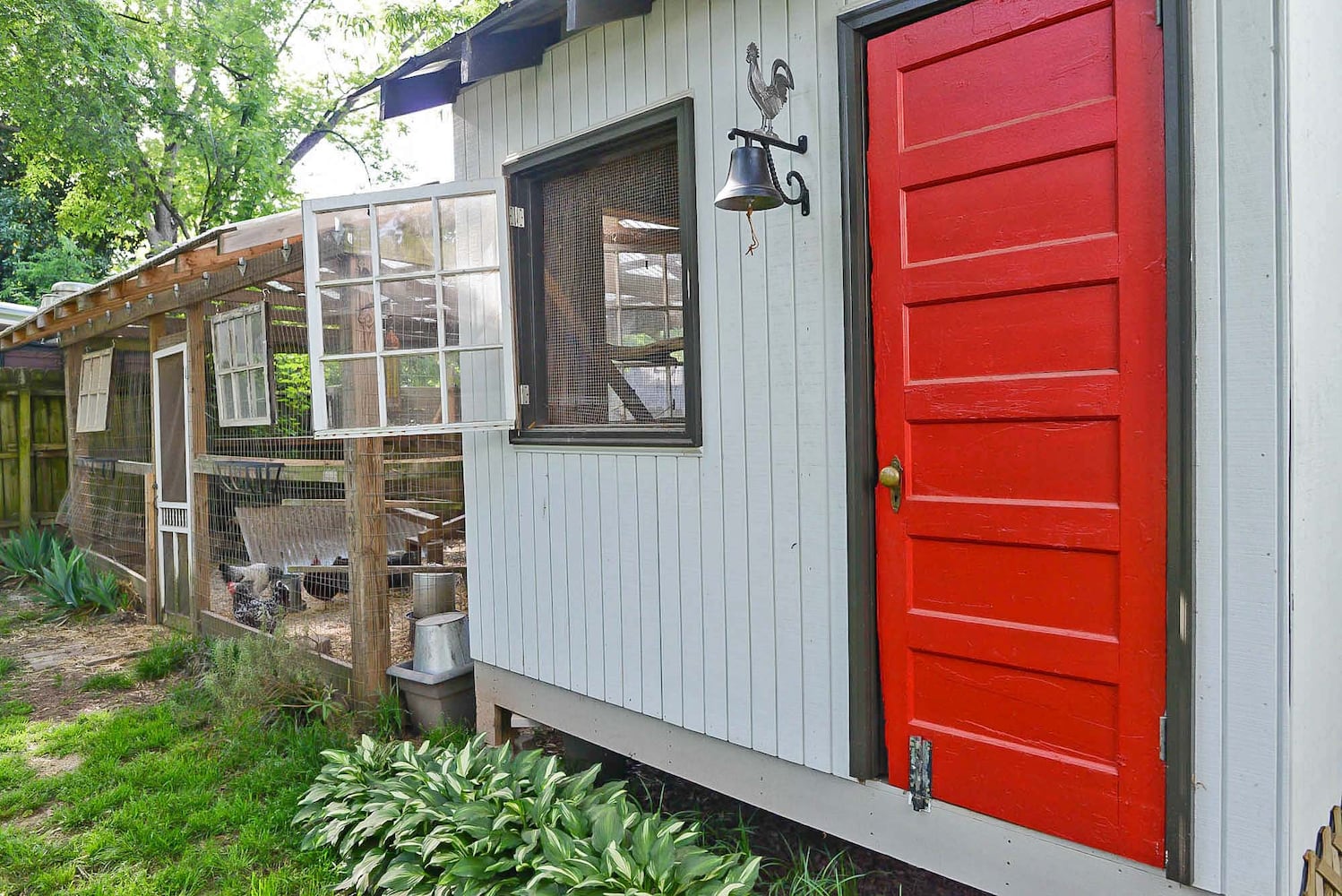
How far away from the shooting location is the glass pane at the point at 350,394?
3.34 metres

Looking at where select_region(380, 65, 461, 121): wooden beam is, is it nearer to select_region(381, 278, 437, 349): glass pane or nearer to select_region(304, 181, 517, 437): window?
select_region(304, 181, 517, 437): window

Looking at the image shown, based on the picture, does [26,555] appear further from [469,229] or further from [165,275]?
[469,229]

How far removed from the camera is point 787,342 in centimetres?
247

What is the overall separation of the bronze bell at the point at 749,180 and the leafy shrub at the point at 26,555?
767 cm

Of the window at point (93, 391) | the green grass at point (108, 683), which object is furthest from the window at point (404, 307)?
the window at point (93, 391)

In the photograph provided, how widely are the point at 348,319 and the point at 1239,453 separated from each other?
300 centimetres

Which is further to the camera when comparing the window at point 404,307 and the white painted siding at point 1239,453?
the window at point 404,307

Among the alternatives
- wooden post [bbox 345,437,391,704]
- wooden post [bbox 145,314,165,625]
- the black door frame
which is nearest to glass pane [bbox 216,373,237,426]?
wooden post [bbox 145,314,165,625]

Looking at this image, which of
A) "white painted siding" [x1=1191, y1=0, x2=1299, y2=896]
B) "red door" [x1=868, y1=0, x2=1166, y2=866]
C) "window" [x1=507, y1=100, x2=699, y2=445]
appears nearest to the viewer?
"white painted siding" [x1=1191, y1=0, x2=1299, y2=896]

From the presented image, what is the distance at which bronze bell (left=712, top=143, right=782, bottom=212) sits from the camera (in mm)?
2254

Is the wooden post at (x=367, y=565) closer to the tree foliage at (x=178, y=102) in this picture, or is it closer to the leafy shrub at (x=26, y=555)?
the leafy shrub at (x=26, y=555)

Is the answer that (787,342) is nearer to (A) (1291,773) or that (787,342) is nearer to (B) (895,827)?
(B) (895,827)

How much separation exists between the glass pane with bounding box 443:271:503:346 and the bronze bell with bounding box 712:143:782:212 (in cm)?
128

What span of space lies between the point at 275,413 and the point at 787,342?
3.34 meters
